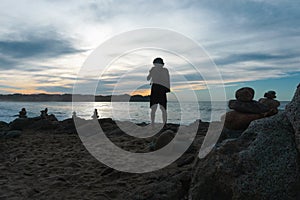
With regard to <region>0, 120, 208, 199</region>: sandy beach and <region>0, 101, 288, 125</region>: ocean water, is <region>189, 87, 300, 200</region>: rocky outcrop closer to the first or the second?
<region>0, 120, 208, 199</region>: sandy beach

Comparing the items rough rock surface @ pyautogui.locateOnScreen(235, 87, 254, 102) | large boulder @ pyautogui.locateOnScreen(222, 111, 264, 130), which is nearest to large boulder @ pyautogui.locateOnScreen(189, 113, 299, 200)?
large boulder @ pyautogui.locateOnScreen(222, 111, 264, 130)

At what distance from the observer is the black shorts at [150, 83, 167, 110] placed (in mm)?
9977

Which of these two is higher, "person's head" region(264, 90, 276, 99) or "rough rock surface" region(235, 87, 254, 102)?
"person's head" region(264, 90, 276, 99)

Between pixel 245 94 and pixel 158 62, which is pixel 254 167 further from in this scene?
pixel 158 62

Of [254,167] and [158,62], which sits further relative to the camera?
[158,62]

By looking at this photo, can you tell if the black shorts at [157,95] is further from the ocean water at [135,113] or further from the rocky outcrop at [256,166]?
the rocky outcrop at [256,166]

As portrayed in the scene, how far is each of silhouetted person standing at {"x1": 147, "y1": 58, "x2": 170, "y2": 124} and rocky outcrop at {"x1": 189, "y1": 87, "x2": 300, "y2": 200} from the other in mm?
6039

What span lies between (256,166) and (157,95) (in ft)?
22.0

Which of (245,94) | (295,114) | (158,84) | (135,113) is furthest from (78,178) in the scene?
(135,113)

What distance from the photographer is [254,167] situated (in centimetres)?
342

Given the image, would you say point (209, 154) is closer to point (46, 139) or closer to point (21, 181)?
point (21, 181)

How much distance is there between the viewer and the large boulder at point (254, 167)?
3250 millimetres

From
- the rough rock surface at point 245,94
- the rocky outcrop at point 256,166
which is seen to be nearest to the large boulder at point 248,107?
the rough rock surface at point 245,94

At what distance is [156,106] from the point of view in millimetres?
10062
